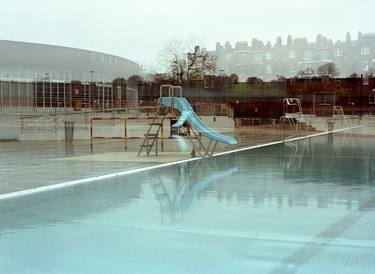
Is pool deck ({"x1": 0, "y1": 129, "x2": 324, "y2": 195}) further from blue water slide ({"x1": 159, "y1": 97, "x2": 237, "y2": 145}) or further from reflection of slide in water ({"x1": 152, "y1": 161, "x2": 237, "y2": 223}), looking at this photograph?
reflection of slide in water ({"x1": 152, "y1": 161, "x2": 237, "y2": 223})

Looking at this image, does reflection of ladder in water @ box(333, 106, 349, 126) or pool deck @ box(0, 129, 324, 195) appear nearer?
pool deck @ box(0, 129, 324, 195)

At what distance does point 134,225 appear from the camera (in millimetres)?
6855

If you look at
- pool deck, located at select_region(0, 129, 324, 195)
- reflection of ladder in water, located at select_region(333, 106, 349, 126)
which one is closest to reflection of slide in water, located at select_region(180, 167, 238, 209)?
pool deck, located at select_region(0, 129, 324, 195)

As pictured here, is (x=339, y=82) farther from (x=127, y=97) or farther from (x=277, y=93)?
(x=127, y=97)

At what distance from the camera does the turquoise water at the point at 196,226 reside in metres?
5.16

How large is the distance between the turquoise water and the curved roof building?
35160 millimetres

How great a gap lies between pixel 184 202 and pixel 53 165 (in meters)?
7.06

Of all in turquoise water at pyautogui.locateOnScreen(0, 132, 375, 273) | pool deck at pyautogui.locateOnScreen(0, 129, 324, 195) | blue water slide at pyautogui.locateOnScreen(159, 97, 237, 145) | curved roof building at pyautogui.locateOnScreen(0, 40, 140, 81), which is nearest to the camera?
turquoise water at pyautogui.locateOnScreen(0, 132, 375, 273)

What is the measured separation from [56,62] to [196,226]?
140 ft

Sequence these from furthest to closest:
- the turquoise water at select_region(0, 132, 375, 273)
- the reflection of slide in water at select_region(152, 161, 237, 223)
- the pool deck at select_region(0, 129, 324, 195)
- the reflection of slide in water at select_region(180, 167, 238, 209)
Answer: the pool deck at select_region(0, 129, 324, 195) → the reflection of slide in water at select_region(180, 167, 238, 209) → the reflection of slide in water at select_region(152, 161, 237, 223) → the turquoise water at select_region(0, 132, 375, 273)

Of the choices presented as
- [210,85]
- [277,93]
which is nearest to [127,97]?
[210,85]

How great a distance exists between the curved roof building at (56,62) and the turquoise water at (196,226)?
35.2m

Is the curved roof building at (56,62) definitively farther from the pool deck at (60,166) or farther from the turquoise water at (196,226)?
the turquoise water at (196,226)

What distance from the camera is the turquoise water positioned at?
516 cm
